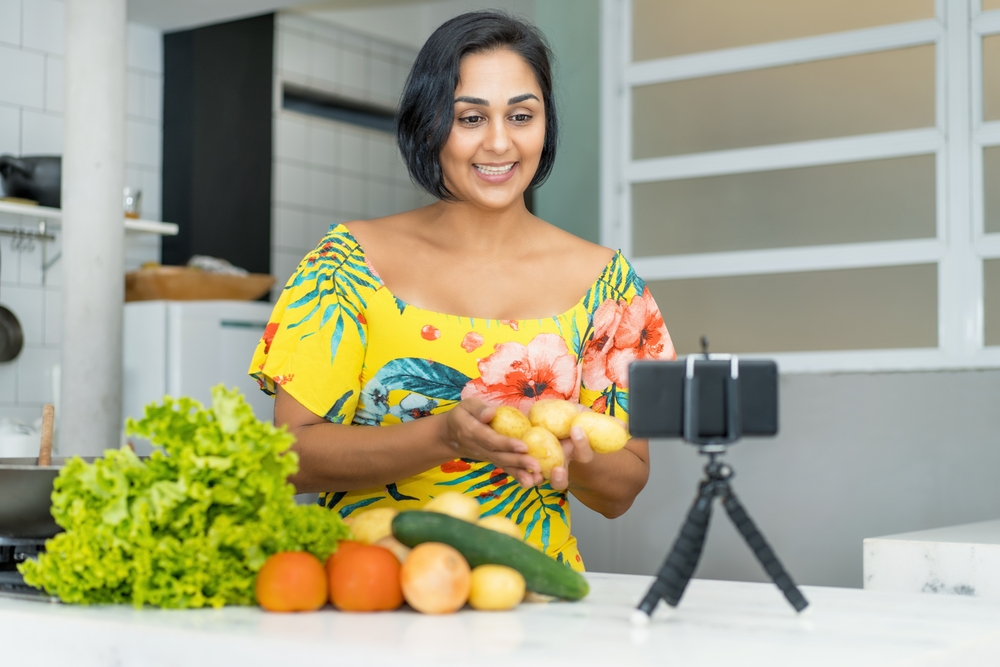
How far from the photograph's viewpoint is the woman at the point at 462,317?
1390 millimetres

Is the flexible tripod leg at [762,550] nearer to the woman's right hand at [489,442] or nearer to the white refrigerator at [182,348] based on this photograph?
the woman's right hand at [489,442]

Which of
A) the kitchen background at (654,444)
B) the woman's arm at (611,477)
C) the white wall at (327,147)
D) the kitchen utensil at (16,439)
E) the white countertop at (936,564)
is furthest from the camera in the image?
the white wall at (327,147)

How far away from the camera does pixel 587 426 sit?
116 centimetres

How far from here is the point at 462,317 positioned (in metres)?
1.47

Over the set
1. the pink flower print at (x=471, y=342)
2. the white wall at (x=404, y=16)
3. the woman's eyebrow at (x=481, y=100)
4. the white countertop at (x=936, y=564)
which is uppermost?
the white wall at (x=404, y=16)

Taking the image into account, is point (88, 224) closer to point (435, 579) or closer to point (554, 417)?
point (554, 417)

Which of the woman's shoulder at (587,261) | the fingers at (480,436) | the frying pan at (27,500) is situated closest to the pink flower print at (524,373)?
the woman's shoulder at (587,261)

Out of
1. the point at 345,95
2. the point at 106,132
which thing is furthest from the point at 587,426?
the point at 345,95

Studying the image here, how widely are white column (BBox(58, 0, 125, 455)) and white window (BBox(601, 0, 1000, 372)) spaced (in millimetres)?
2034

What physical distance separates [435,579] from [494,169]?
67 cm

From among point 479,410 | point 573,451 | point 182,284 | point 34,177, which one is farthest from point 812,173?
point 479,410

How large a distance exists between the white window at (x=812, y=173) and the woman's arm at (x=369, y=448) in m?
3.12

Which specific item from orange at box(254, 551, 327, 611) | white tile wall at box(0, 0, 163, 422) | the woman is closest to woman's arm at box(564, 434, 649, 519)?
the woman

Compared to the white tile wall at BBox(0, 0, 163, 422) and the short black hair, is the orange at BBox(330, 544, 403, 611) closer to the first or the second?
the short black hair
